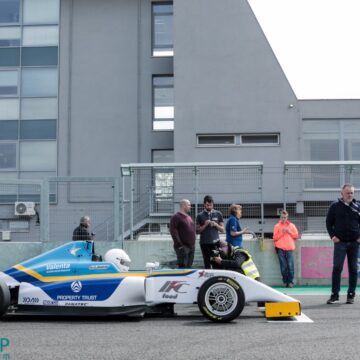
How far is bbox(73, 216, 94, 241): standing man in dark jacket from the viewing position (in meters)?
13.3

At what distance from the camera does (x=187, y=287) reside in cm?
839

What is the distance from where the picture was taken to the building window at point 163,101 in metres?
24.5

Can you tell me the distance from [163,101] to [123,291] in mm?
16811

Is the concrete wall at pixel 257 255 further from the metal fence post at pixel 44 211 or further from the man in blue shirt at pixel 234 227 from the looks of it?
the man in blue shirt at pixel 234 227

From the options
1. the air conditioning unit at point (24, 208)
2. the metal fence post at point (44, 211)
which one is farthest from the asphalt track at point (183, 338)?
the metal fence post at point (44, 211)

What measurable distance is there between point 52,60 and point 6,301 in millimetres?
17691

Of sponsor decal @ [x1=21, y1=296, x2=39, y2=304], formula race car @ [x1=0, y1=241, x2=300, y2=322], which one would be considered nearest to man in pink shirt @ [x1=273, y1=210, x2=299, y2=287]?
formula race car @ [x1=0, y1=241, x2=300, y2=322]

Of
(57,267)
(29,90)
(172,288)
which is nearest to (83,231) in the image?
(57,267)

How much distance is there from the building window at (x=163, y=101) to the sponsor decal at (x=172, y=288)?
53.8 feet

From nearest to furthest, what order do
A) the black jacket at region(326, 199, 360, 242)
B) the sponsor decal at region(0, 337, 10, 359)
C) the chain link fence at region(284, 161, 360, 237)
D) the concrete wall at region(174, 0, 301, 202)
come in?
the sponsor decal at region(0, 337, 10, 359), the black jacket at region(326, 199, 360, 242), the chain link fence at region(284, 161, 360, 237), the concrete wall at region(174, 0, 301, 202)

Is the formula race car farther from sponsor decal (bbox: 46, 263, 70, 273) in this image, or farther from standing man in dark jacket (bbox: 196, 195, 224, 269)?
standing man in dark jacket (bbox: 196, 195, 224, 269)

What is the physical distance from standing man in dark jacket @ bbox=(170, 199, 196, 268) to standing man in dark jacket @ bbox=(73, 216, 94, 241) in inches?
103

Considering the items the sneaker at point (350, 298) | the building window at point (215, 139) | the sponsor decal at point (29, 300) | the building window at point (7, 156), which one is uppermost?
the building window at point (215, 139)

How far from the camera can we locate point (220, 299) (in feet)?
26.8
